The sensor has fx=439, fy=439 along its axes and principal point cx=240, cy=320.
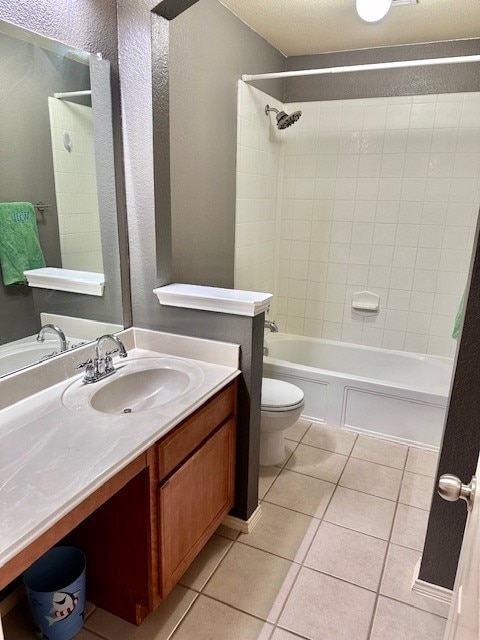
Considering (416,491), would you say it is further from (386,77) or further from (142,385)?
(386,77)

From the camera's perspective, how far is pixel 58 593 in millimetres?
1414

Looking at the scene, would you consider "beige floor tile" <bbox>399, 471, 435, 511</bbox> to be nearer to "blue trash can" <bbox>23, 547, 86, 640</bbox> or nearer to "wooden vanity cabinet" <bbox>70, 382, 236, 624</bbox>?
"wooden vanity cabinet" <bbox>70, 382, 236, 624</bbox>

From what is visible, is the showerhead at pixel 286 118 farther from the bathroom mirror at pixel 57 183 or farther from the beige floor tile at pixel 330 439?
the beige floor tile at pixel 330 439

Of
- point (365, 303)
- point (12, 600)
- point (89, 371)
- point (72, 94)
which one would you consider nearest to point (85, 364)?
point (89, 371)

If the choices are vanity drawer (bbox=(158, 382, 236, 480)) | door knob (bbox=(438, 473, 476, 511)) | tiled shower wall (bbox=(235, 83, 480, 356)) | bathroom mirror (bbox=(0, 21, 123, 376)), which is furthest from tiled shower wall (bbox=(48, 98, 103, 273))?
tiled shower wall (bbox=(235, 83, 480, 356))

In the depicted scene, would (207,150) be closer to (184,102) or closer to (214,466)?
(184,102)

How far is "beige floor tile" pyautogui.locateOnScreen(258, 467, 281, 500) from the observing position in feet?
7.48

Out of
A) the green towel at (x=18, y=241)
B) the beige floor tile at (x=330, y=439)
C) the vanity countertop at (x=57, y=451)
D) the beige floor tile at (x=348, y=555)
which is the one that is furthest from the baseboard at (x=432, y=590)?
the green towel at (x=18, y=241)

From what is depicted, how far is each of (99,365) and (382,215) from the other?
238 centimetres

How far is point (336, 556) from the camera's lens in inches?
74.0

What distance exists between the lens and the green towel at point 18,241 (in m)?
1.43

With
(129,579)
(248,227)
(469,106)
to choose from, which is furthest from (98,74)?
(469,106)

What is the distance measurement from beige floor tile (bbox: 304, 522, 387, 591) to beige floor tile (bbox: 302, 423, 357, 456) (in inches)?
26.7

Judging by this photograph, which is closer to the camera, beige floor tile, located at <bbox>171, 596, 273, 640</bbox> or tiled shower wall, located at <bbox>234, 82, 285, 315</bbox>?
beige floor tile, located at <bbox>171, 596, 273, 640</bbox>
